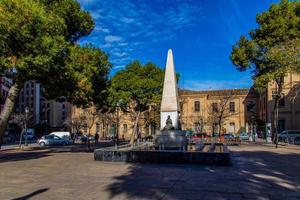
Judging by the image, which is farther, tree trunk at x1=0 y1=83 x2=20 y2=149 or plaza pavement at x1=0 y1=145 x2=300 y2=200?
tree trunk at x1=0 y1=83 x2=20 y2=149

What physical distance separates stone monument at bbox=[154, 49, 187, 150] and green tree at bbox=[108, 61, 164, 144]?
1550 cm

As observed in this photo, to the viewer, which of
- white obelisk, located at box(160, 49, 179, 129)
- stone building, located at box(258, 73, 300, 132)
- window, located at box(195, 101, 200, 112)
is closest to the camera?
white obelisk, located at box(160, 49, 179, 129)

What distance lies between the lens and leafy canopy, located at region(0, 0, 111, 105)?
Result: 1495 cm

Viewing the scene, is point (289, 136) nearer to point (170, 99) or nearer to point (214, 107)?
point (214, 107)

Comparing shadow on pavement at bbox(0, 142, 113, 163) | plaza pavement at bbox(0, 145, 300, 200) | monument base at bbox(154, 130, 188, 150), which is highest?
monument base at bbox(154, 130, 188, 150)

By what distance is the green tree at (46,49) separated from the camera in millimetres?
14969

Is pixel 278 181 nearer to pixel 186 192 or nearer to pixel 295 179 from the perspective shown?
pixel 295 179

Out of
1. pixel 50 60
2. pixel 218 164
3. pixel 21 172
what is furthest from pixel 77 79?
pixel 218 164

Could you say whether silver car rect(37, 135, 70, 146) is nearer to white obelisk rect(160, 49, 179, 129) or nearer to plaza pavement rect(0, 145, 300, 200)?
white obelisk rect(160, 49, 179, 129)

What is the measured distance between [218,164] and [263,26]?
916 inches

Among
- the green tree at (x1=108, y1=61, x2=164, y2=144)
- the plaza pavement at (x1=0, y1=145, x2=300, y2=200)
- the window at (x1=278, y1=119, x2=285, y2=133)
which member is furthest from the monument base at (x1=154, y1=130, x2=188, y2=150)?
the window at (x1=278, y1=119, x2=285, y2=133)

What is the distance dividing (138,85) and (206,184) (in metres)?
29.1

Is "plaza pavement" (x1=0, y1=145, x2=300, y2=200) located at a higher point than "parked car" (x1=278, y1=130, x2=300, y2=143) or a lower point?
lower

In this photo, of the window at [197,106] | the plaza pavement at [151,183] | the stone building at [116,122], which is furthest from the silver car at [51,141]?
the window at [197,106]
